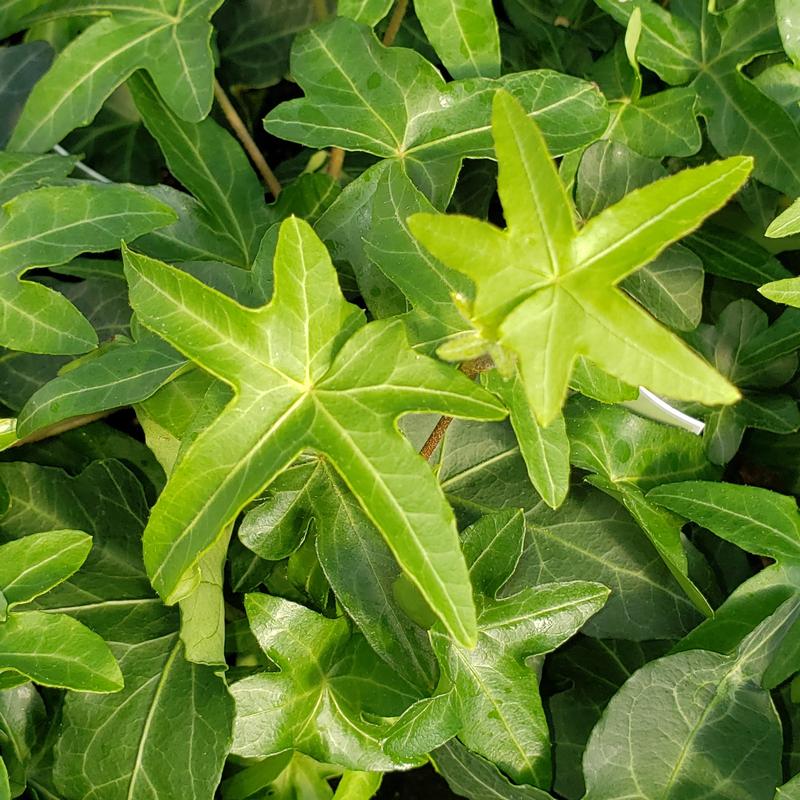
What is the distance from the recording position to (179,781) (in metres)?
0.73

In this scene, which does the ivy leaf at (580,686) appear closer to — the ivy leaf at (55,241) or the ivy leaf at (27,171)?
the ivy leaf at (55,241)

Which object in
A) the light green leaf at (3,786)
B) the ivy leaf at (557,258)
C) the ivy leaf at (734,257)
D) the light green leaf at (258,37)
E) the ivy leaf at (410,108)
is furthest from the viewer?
the light green leaf at (258,37)

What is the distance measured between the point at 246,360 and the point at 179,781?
14.3 inches

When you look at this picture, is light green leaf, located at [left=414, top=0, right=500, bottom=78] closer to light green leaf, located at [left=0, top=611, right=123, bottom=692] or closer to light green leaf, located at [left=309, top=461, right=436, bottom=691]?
light green leaf, located at [left=309, top=461, right=436, bottom=691]

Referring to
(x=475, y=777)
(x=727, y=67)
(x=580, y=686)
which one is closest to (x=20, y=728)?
(x=475, y=777)

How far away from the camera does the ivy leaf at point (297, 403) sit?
1.81 feet

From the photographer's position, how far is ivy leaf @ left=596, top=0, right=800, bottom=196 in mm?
795

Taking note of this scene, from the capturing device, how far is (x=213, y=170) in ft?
2.76

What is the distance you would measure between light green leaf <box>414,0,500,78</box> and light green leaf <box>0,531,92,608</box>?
0.49 metres

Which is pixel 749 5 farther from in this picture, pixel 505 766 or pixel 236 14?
pixel 505 766

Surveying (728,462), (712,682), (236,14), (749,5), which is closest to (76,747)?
(712,682)

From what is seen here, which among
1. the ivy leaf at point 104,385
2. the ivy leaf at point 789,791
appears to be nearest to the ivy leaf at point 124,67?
the ivy leaf at point 104,385

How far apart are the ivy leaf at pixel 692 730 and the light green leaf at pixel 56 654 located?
1.21 ft

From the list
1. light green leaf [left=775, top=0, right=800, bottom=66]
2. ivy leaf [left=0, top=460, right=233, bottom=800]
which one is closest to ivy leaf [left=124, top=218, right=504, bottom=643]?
ivy leaf [left=0, top=460, right=233, bottom=800]
